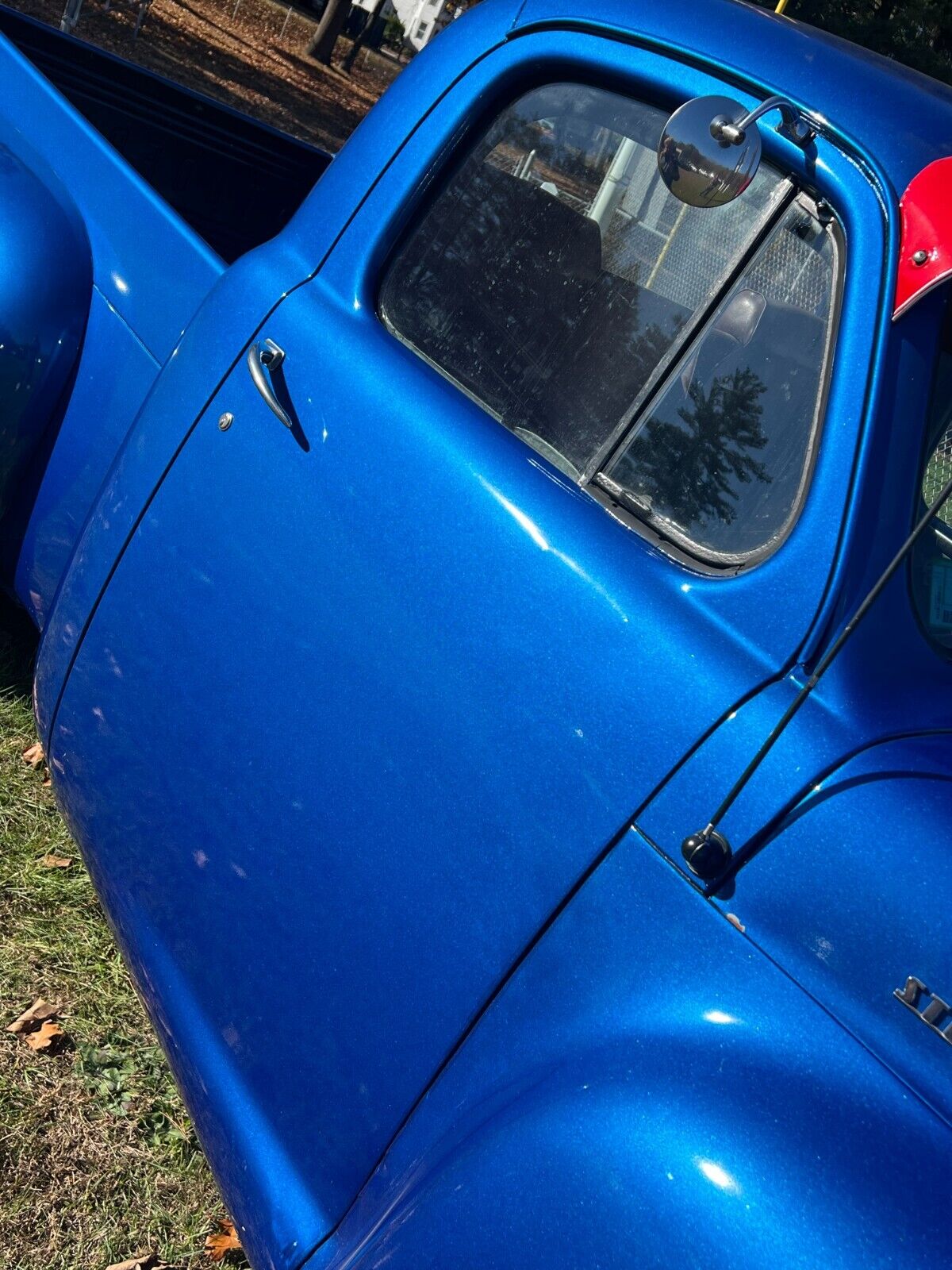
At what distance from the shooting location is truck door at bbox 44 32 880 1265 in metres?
1.74

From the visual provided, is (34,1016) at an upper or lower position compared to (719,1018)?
lower

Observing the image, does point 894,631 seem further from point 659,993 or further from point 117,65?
point 117,65

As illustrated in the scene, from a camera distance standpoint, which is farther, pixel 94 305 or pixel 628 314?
pixel 94 305

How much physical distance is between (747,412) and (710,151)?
0.37m

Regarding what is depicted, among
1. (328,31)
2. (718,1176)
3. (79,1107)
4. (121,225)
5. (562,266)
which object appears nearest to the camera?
(718,1176)

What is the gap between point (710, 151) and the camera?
5.34ft

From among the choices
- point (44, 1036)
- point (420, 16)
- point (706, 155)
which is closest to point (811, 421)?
point (706, 155)

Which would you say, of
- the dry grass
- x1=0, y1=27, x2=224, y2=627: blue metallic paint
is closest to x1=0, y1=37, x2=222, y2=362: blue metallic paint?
x1=0, y1=27, x2=224, y2=627: blue metallic paint

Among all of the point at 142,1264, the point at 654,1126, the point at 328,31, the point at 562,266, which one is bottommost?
the point at 142,1264

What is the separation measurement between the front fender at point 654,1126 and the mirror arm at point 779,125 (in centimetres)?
91

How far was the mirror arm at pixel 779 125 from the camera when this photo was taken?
5.34 feet

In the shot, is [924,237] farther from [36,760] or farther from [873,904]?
[36,760]

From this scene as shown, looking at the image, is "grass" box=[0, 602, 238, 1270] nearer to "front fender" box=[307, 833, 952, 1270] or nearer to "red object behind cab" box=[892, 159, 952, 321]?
"front fender" box=[307, 833, 952, 1270]

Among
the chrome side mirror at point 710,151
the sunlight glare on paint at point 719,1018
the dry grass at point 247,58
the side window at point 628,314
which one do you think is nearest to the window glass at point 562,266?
the side window at point 628,314
